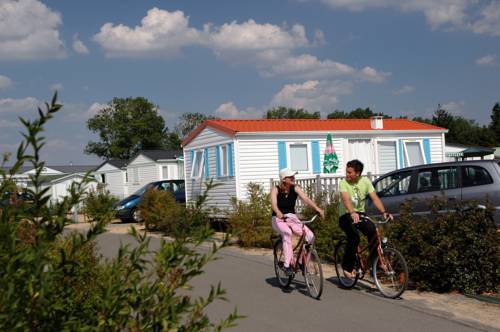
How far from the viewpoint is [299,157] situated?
20859mm

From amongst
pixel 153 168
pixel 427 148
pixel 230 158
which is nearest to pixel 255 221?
pixel 230 158

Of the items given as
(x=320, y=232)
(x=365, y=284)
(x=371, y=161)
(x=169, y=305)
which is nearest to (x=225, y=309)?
(x=365, y=284)

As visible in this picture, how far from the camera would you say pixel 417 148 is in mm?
23031

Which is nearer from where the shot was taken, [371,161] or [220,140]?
[220,140]

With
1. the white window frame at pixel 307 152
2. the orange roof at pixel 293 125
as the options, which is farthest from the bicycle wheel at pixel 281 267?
the white window frame at pixel 307 152

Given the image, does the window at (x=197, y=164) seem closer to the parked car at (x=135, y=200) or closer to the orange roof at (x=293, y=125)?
the orange roof at (x=293, y=125)

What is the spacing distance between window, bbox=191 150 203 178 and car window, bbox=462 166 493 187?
40.0ft

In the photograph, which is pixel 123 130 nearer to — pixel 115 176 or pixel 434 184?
pixel 115 176

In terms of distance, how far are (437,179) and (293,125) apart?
9966 mm

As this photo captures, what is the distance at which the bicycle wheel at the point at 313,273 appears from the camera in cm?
813

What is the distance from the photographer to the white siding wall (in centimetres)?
2005

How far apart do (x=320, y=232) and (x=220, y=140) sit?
9.65 m

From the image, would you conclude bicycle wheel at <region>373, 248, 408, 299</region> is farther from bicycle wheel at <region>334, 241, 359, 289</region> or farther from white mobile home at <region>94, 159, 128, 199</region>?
white mobile home at <region>94, 159, 128, 199</region>

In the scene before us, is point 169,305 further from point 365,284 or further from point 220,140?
point 220,140
